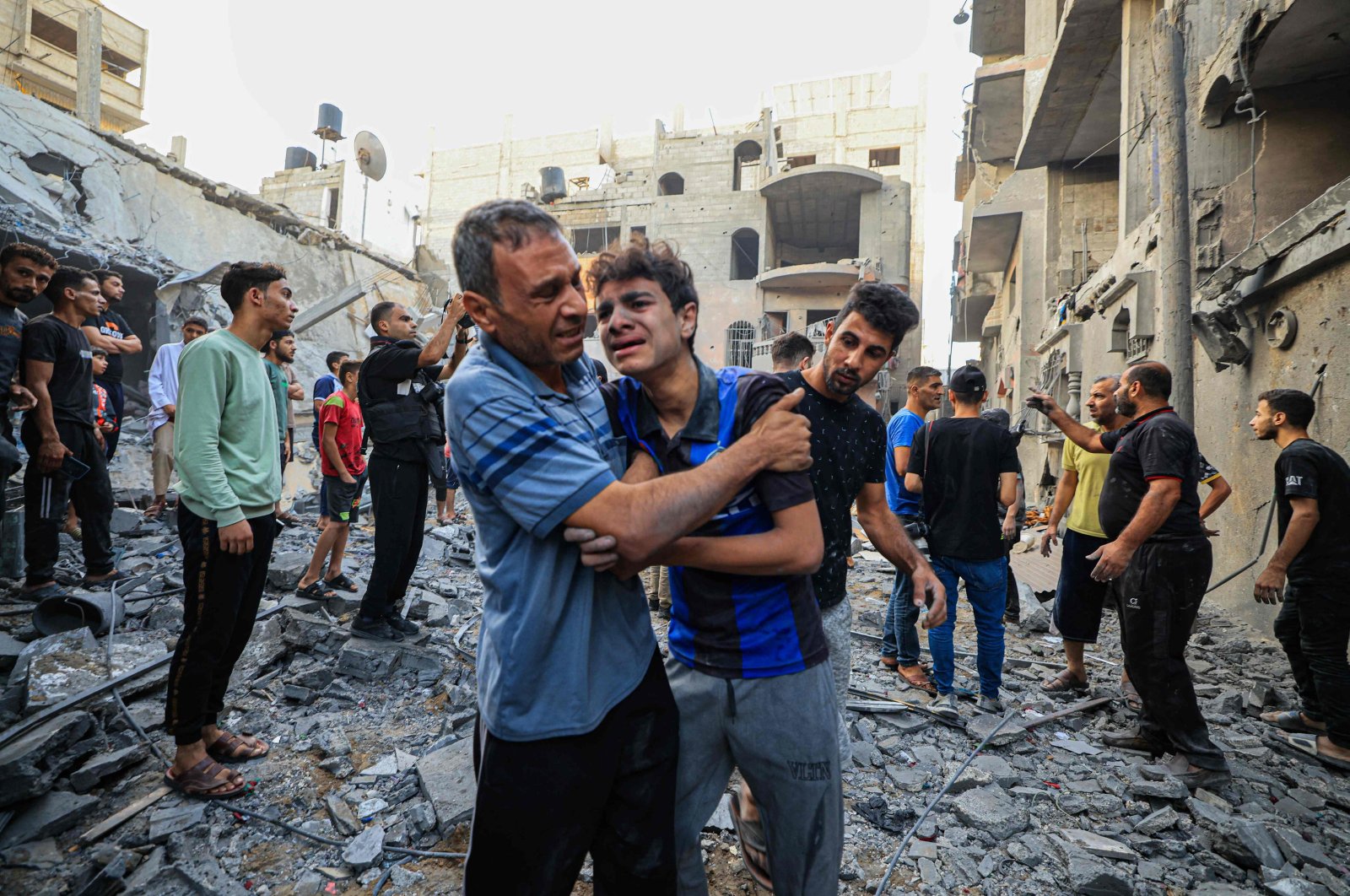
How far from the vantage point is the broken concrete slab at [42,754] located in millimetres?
2582

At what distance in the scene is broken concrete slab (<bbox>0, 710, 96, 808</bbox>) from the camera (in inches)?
102

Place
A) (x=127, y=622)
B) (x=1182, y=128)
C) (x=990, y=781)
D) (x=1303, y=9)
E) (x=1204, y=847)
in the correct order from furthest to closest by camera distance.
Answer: (x=1182, y=128) → (x=1303, y=9) → (x=127, y=622) → (x=990, y=781) → (x=1204, y=847)

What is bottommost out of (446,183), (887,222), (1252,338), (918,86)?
(1252,338)

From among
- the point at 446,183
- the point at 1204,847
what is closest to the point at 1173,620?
the point at 1204,847

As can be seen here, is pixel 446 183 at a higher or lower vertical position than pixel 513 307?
higher

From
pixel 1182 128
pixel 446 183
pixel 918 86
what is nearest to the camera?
pixel 1182 128

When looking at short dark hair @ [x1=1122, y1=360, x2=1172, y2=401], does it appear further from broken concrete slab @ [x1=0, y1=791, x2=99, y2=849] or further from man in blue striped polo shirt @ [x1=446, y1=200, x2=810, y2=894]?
broken concrete slab @ [x1=0, y1=791, x2=99, y2=849]

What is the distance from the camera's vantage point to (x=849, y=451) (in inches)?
108

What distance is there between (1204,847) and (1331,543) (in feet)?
6.96

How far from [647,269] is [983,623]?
12.6ft

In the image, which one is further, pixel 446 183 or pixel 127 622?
pixel 446 183

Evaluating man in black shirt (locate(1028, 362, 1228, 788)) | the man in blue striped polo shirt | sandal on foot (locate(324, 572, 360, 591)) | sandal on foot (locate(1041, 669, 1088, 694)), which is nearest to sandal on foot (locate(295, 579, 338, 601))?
sandal on foot (locate(324, 572, 360, 591))

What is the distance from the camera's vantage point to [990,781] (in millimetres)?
3449

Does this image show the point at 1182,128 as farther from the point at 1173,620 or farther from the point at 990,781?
the point at 990,781
